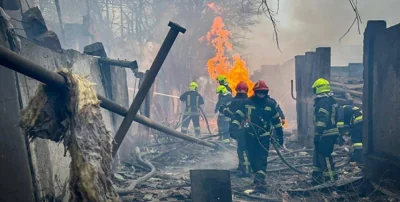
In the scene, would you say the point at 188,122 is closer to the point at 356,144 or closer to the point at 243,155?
the point at 243,155

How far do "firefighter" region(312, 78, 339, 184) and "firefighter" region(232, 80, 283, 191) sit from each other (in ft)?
2.57

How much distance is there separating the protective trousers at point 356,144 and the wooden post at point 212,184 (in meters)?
4.47

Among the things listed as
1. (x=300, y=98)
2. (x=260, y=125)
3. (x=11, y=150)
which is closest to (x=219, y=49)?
(x=300, y=98)

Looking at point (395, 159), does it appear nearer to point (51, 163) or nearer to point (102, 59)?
point (51, 163)

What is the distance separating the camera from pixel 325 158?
668 centimetres

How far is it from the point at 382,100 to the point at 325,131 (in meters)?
1.29

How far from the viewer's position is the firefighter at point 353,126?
7.85 m

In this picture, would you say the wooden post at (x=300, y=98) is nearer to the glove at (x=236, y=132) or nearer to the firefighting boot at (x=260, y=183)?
the glove at (x=236, y=132)

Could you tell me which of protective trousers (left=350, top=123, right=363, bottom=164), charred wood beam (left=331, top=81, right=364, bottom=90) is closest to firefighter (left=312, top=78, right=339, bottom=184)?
protective trousers (left=350, top=123, right=363, bottom=164)

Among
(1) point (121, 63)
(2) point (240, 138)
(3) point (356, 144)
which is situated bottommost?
(3) point (356, 144)

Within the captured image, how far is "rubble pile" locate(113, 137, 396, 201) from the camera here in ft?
19.3

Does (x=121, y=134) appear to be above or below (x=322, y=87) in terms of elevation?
below

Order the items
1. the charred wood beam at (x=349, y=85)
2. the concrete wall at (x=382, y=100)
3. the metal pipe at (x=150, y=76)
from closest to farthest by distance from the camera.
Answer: the metal pipe at (x=150, y=76) → the concrete wall at (x=382, y=100) → the charred wood beam at (x=349, y=85)

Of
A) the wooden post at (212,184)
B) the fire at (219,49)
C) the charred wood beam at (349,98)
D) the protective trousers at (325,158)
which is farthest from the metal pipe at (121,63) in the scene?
the fire at (219,49)
